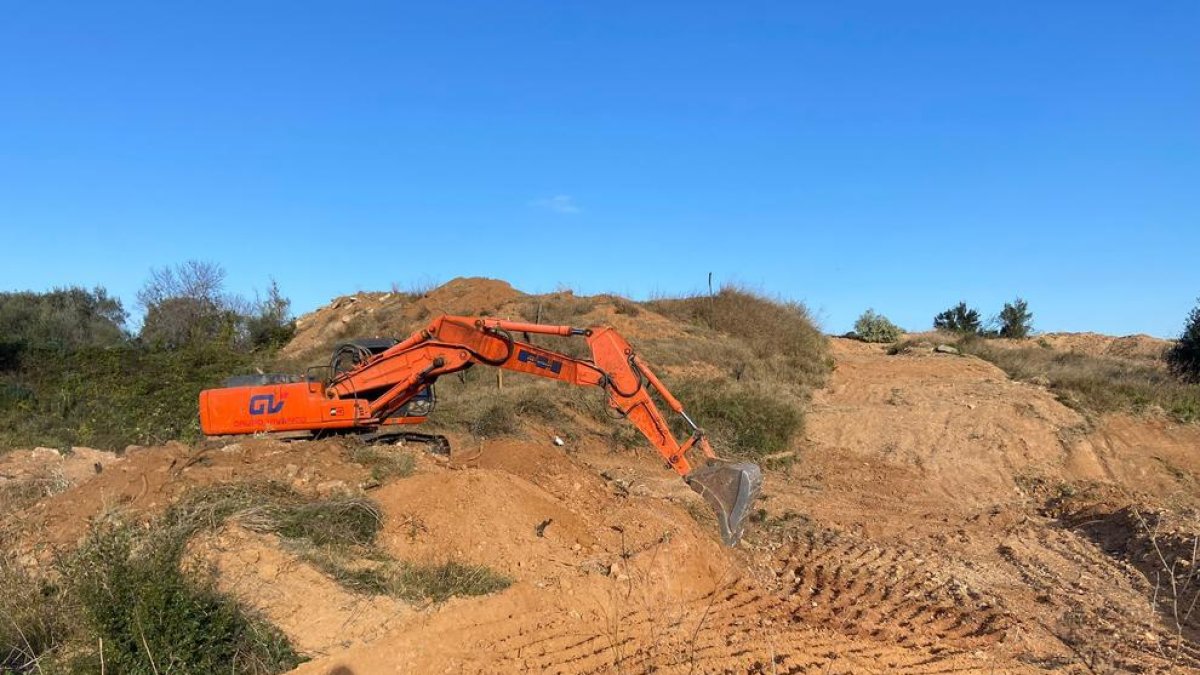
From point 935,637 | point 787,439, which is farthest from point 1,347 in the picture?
point 935,637

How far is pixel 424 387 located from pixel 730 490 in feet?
13.5

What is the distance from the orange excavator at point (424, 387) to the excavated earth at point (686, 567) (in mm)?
424

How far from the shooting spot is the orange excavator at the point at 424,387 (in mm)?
8258

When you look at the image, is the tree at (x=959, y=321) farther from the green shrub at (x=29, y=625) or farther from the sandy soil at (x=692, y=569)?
the green shrub at (x=29, y=625)

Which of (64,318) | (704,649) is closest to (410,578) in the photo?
(704,649)

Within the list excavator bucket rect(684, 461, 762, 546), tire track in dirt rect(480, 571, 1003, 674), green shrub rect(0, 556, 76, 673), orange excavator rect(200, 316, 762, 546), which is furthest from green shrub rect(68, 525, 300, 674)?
excavator bucket rect(684, 461, 762, 546)

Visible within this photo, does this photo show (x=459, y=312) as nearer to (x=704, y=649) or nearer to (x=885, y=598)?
(x=885, y=598)

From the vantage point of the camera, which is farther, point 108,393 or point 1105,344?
point 1105,344

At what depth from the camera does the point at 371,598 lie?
6.19 metres

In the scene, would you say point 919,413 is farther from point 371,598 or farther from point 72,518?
point 72,518

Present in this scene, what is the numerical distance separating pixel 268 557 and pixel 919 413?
13607 millimetres

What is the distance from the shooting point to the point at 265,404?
9656 mm

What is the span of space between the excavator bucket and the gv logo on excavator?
196 inches

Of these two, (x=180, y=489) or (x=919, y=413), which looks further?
(x=919, y=413)
